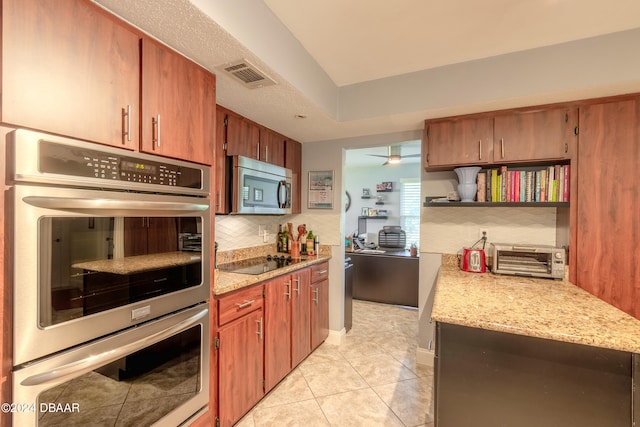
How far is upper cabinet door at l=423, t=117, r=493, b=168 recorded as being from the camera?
7.63 ft

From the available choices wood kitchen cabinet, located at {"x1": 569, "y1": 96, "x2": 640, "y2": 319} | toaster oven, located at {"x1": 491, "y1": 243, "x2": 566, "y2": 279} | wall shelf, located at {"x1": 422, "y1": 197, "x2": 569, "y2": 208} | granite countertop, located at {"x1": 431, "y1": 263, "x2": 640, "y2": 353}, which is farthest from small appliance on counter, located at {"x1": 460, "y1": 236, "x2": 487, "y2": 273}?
wood kitchen cabinet, located at {"x1": 569, "y1": 96, "x2": 640, "y2": 319}

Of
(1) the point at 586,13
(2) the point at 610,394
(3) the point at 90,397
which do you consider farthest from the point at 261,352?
(1) the point at 586,13

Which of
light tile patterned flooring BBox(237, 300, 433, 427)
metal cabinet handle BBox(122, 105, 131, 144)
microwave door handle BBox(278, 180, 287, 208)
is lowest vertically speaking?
light tile patterned flooring BBox(237, 300, 433, 427)

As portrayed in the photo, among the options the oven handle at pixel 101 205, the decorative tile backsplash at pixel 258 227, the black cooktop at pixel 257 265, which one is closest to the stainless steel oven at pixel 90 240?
the oven handle at pixel 101 205

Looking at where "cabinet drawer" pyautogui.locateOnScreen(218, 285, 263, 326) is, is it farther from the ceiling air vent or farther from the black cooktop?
the ceiling air vent

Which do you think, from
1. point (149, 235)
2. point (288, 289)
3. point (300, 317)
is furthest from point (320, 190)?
point (149, 235)

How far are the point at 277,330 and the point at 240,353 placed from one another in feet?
1.42

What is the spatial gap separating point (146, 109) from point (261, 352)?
1725 millimetres

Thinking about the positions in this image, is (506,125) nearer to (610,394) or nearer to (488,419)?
(610,394)

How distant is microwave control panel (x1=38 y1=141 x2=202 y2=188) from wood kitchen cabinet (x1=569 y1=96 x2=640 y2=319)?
2.65 meters

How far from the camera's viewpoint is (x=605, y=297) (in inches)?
81.3

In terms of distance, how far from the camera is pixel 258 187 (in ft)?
8.12

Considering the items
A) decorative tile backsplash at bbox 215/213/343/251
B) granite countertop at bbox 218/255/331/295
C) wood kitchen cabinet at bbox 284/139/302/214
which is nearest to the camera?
granite countertop at bbox 218/255/331/295

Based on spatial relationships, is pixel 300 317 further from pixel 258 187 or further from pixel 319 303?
pixel 258 187
